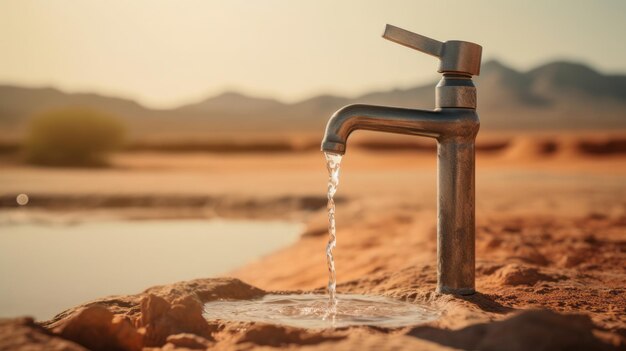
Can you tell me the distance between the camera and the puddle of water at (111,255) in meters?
5.10

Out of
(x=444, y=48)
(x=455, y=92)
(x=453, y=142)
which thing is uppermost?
(x=444, y=48)

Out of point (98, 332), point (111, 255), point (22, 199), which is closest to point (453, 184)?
point (98, 332)

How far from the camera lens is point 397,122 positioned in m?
2.51

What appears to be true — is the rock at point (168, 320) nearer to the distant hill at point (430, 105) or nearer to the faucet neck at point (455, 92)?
the faucet neck at point (455, 92)

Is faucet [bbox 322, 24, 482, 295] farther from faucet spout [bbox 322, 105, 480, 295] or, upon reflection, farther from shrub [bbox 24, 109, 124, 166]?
shrub [bbox 24, 109, 124, 166]

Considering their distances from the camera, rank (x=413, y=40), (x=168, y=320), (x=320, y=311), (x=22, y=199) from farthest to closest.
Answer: (x=22, y=199)
(x=413, y=40)
(x=320, y=311)
(x=168, y=320)

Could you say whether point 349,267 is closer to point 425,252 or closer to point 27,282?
point 425,252

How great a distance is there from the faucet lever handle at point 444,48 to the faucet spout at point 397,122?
168 millimetres

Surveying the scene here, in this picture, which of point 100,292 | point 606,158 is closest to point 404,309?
point 100,292

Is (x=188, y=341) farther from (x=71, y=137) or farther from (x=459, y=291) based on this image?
(x=71, y=137)

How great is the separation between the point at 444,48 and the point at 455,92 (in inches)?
6.8

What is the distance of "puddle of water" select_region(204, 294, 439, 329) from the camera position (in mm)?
2309

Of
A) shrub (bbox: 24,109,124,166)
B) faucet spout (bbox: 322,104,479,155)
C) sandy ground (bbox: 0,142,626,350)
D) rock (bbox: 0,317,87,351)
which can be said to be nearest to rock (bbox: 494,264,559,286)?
sandy ground (bbox: 0,142,626,350)

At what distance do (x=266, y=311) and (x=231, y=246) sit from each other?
16.5 ft
